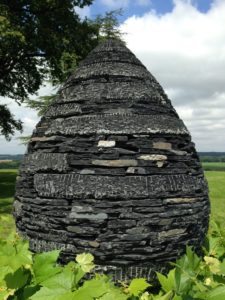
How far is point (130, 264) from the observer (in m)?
3.91

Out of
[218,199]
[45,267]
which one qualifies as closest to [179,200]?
[45,267]

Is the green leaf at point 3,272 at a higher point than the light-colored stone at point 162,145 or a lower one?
lower

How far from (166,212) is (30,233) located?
1.58m

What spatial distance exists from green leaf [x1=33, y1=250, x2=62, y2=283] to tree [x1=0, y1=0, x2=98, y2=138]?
16431 mm

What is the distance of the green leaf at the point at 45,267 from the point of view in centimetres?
177

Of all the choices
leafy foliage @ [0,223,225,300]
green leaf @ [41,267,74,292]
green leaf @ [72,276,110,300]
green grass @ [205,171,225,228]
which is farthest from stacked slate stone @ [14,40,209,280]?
green grass @ [205,171,225,228]

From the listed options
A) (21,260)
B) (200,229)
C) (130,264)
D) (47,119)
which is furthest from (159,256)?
(21,260)

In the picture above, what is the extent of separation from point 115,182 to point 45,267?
2176 mm

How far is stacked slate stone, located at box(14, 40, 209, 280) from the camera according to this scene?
154 inches

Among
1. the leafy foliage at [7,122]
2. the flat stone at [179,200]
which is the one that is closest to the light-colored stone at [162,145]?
the flat stone at [179,200]

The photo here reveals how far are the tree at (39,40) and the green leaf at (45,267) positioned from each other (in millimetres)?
16431

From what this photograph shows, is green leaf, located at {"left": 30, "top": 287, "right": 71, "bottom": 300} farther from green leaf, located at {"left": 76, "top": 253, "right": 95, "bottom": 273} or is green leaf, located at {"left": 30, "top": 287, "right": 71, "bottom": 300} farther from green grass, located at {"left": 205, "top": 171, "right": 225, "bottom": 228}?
green grass, located at {"left": 205, "top": 171, "right": 225, "bottom": 228}

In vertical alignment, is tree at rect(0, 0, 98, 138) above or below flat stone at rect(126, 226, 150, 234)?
above

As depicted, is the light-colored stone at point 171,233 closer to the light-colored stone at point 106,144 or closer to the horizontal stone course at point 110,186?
the horizontal stone course at point 110,186
